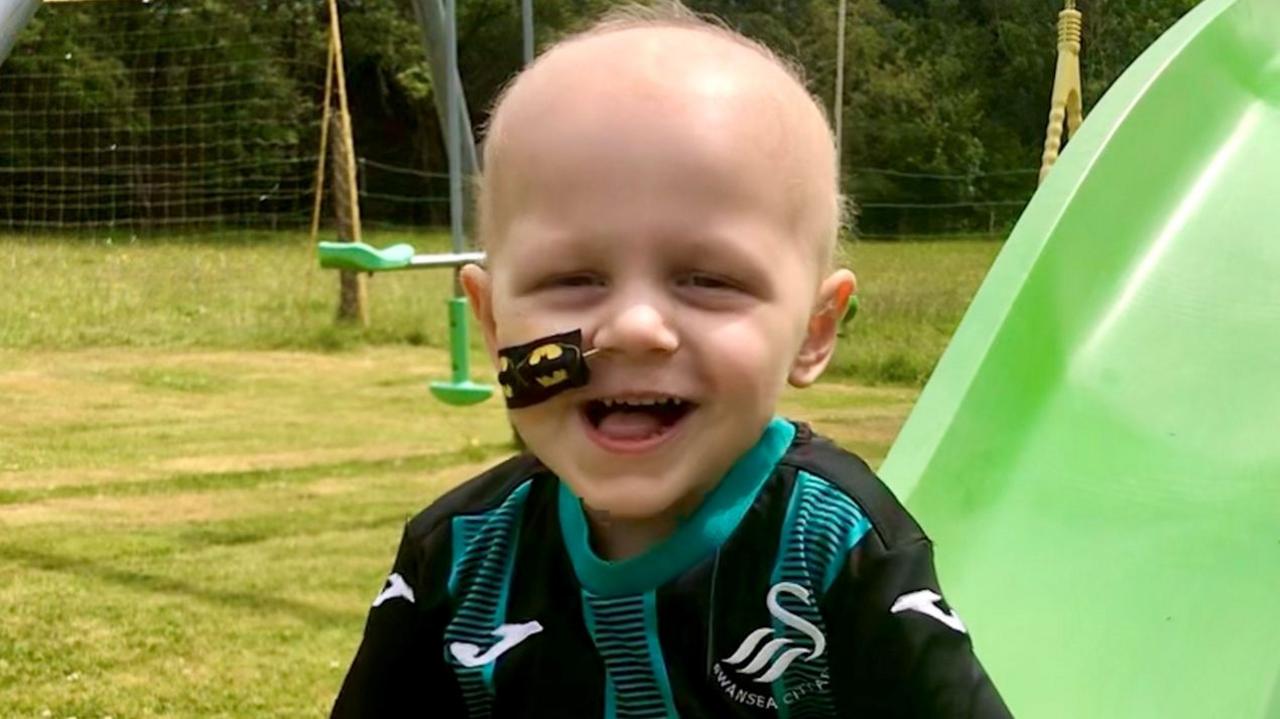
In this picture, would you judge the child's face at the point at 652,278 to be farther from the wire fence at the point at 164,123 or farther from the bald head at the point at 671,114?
the wire fence at the point at 164,123

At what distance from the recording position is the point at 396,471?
15.9 feet

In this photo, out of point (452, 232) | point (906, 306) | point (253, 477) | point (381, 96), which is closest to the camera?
point (452, 232)

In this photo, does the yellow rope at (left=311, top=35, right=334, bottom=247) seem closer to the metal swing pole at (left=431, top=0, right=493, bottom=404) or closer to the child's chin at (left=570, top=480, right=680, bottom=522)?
the metal swing pole at (left=431, top=0, right=493, bottom=404)

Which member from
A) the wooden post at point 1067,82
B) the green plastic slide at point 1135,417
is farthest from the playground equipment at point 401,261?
the green plastic slide at point 1135,417

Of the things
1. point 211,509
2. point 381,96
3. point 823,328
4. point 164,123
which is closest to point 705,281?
point 823,328

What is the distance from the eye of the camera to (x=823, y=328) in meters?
0.97

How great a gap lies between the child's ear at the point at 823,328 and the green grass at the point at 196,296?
6.37 metres

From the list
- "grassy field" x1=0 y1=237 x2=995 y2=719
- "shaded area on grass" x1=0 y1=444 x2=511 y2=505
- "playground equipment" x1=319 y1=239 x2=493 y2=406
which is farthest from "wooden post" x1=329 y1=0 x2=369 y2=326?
"playground equipment" x1=319 y1=239 x2=493 y2=406

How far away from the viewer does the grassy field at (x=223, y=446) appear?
3.02m

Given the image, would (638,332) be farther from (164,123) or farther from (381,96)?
(381,96)

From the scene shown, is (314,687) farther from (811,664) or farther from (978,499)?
(811,664)

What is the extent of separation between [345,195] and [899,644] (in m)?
7.54

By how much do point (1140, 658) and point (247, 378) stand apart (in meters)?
6.02

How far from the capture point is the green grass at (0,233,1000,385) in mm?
8258
